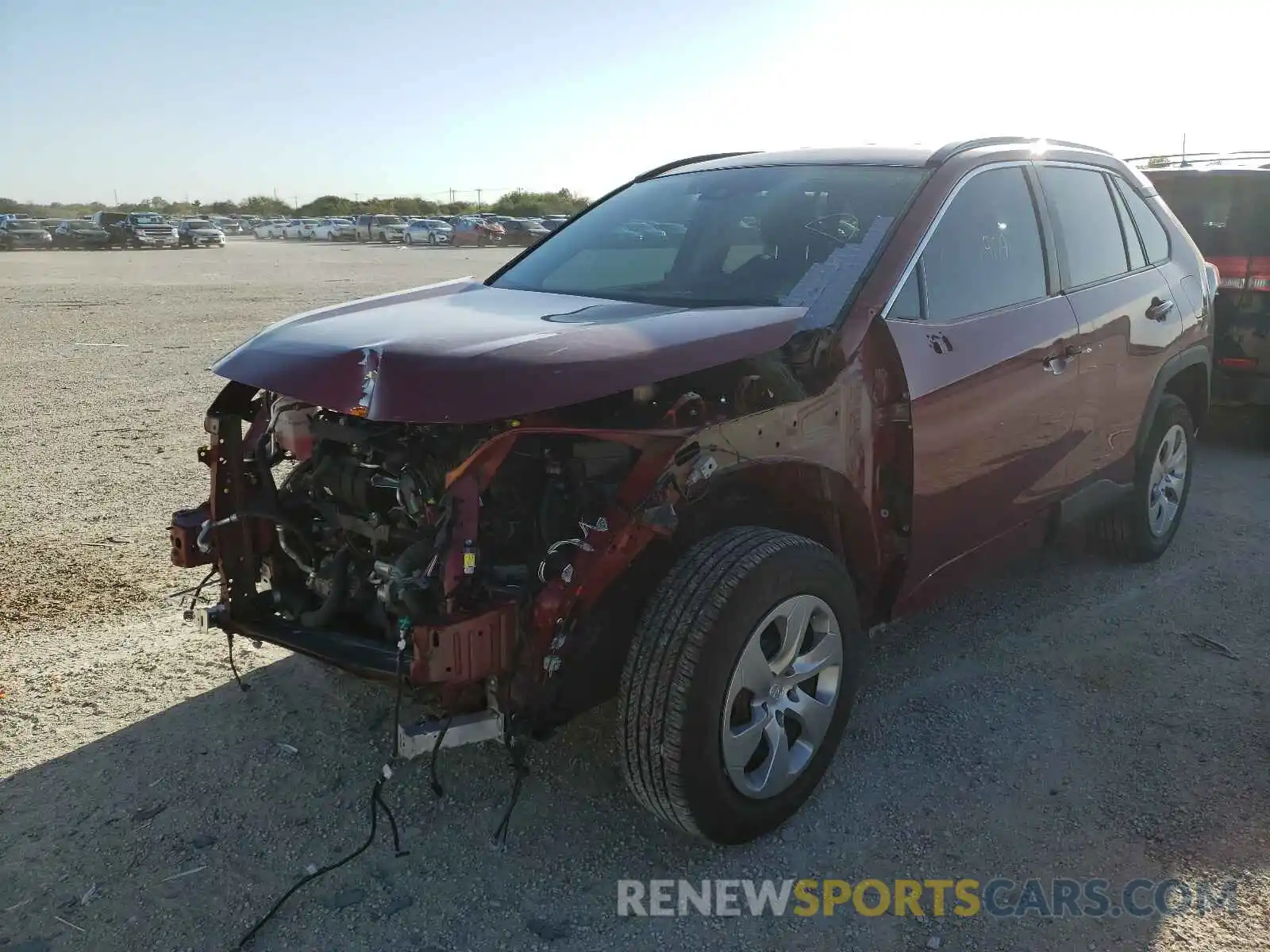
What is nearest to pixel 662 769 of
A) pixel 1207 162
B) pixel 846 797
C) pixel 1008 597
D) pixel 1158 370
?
pixel 846 797

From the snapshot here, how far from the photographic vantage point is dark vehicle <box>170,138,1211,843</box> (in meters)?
2.53

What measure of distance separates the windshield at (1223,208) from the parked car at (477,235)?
131ft

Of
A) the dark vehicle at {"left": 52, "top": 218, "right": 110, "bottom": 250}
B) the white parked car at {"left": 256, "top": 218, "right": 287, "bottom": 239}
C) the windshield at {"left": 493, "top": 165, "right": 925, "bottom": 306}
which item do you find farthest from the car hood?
the white parked car at {"left": 256, "top": 218, "right": 287, "bottom": 239}

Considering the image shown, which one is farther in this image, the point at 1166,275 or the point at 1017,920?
the point at 1166,275

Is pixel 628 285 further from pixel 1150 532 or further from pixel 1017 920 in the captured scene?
pixel 1150 532

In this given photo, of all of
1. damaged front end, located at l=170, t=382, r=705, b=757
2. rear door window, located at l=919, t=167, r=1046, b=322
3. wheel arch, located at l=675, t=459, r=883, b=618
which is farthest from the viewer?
rear door window, located at l=919, t=167, r=1046, b=322

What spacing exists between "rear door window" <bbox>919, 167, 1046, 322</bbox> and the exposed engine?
50.7 inches

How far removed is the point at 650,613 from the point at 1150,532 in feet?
11.2

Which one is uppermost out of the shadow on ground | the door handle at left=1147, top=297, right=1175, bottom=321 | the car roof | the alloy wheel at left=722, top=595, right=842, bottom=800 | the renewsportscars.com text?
the car roof

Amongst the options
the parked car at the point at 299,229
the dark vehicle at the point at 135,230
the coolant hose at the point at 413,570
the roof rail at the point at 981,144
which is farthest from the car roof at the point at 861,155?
the parked car at the point at 299,229

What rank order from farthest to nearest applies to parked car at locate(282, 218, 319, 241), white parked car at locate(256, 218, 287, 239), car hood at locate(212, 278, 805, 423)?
1. white parked car at locate(256, 218, 287, 239)
2. parked car at locate(282, 218, 319, 241)
3. car hood at locate(212, 278, 805, 423)

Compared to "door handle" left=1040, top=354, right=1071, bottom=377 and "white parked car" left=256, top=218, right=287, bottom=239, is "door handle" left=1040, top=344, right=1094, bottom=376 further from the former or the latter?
"white parked car" left=256, top=218, right=287, bottom=239

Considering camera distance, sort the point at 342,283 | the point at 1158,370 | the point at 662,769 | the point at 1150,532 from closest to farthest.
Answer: the point at 662,769, the point at 1158,370, the point at 1150,532, the point at 342,283

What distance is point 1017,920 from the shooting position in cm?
257
